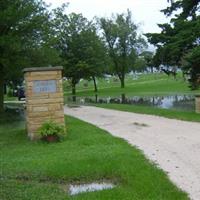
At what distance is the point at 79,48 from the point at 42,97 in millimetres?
41977

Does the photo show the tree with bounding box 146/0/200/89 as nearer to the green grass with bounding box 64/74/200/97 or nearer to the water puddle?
the water puddle

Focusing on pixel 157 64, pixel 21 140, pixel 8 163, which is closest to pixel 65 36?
pixel 157 64

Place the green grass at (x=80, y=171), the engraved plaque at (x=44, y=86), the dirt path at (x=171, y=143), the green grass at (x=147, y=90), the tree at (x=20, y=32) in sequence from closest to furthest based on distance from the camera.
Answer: the green grass at (x=80, y=171)
the dirt path at (x=171, y=143)
the engraved plaque at (x=44, y=86)
the tree at (x=20, y=32)
the green grass at (x=147, y=90)

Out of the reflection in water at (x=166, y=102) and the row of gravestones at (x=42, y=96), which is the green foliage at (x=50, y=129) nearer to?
the row of gravestones at (x=42, y=96)

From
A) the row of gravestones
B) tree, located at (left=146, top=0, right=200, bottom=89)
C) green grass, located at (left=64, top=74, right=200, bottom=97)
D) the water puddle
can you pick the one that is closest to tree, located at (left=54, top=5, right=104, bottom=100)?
green grass, located at (left=64, top=74, right=200, bottom=97)

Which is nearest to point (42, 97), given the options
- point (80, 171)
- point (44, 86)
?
point (44, 86)

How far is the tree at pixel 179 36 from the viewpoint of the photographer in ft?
72.2

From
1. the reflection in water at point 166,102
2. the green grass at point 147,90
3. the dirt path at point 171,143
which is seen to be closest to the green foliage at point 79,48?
the green grass at point 147,90

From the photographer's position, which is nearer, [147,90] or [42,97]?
[42,97]

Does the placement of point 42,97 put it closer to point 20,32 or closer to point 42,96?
point 42,96

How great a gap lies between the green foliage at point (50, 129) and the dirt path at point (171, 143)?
181cm

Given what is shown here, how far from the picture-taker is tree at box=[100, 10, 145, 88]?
7112 centimetres

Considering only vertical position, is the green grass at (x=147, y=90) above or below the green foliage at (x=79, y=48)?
below

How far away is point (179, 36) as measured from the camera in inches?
890
